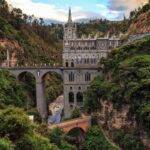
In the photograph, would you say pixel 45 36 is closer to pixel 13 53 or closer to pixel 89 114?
pixel 13 53

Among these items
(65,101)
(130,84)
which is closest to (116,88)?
→ (130,84)

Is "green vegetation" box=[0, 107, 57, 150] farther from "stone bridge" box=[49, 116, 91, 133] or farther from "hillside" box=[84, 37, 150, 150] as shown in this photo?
"stone bridge" box=[49, 116, 91, 133]

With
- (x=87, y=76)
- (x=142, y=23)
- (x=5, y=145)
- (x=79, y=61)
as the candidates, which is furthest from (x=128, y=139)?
(x=142, y=23)

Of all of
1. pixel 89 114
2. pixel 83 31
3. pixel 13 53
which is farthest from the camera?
pixel 83 31

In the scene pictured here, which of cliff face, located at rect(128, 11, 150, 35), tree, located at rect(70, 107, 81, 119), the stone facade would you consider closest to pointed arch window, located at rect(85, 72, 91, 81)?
the stone facade

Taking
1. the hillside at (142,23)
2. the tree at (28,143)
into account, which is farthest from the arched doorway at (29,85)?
the tree at (28,143)

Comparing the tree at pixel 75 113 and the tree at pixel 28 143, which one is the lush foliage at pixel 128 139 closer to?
the tree at pixel 75 113
